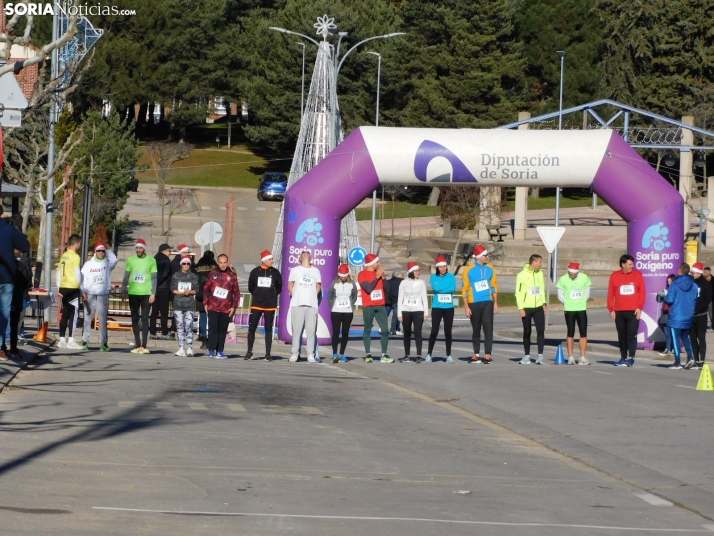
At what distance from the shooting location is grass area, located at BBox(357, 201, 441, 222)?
2670 inches

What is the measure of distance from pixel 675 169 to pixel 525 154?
181 feet

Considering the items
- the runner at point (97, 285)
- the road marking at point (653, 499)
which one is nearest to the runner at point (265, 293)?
the runner at point (97, 285)

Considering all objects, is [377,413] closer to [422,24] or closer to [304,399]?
[304,399]

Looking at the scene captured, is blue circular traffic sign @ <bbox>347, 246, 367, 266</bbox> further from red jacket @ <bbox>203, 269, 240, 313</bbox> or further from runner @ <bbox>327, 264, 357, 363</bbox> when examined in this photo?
red jacket @ <bbox>203, 269, 240, 313</bbox>

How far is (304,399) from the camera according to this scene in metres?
13.3

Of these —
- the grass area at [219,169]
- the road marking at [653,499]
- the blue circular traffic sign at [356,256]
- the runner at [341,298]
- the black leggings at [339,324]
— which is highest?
the grass area at [219,169]

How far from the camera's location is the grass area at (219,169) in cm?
7881

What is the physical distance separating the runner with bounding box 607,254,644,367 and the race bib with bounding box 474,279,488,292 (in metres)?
2.02

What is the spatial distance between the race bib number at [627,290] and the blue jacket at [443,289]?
8.85 feet

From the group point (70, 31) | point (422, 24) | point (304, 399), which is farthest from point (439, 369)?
point (422, 24)

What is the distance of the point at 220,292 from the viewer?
1850 centimetres

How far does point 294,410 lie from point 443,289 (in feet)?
22.7

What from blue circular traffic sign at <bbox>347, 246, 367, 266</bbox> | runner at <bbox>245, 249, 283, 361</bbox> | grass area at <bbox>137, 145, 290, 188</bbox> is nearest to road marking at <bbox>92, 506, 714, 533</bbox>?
runner at <bbox>245, 249, 283, 361</bbox>

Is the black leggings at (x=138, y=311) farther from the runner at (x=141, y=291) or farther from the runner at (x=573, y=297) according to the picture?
the runner at (x=573, y=297)
